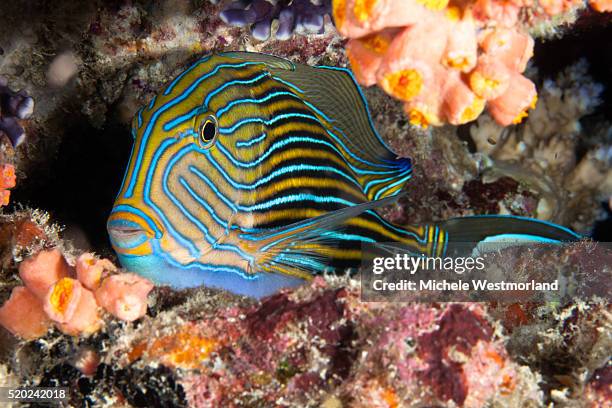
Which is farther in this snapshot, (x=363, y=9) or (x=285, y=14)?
(x=285, y=14)

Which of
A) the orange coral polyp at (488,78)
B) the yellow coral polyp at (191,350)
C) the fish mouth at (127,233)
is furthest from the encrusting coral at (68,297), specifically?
the orange coral polyp at (488,78)

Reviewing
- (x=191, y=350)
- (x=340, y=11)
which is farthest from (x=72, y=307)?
(x=340, y=11)

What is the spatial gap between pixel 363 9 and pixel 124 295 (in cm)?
165

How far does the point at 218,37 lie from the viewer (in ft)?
12.5

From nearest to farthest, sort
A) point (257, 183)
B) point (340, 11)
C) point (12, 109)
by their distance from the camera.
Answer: point (340, 11) → point (257, 183) → point (12, 109)

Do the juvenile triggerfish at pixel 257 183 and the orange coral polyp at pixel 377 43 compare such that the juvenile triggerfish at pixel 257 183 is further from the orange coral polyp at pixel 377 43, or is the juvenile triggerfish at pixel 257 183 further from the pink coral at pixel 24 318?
the orange coral polyp at pixel 377 43

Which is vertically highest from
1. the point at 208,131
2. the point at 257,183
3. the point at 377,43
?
the point at 377,43

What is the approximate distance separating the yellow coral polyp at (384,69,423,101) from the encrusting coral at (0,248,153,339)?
58.5 inches

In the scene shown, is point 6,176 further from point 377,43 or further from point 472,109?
point 472,109

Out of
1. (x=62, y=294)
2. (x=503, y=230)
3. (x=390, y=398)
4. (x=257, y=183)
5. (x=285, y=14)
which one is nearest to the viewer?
(x=390, y=398)

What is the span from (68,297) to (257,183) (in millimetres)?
1142

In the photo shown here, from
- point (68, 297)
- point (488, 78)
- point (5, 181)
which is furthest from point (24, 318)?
point (488, 78)

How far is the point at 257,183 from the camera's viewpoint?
9.12 feet

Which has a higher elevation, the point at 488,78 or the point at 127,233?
the point at 488,78
